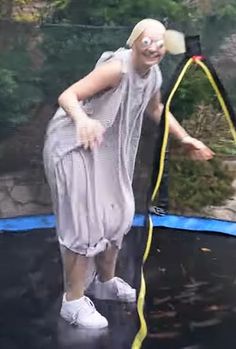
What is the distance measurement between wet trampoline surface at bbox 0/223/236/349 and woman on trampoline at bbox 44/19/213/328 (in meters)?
0.04

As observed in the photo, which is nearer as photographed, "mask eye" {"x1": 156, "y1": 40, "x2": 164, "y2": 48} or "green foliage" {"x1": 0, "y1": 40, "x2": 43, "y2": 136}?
"mask eye" {"x1": 156, "y1": 40, "x2": 164, "y2": 48}

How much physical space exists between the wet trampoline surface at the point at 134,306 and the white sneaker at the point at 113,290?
1 centimetres

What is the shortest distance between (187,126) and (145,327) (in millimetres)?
621

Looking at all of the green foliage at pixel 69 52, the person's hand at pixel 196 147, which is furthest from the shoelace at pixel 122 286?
the green foliage at pixel 69 52

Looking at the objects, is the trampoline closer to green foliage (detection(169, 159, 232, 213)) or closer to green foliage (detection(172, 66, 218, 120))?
green foliage (detection(169, 159, 232, 213))

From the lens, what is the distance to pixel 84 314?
150 centimetres

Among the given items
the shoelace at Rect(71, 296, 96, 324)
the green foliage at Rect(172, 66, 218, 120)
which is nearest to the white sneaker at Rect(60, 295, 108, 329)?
the shoelace at Rect(71, 296, 96, 324)

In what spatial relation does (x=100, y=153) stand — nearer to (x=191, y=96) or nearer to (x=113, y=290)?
(x=113, y=290)

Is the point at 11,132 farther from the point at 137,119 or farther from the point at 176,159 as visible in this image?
the point at 137,119

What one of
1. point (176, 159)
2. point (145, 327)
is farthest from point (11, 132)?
point (145, 327)

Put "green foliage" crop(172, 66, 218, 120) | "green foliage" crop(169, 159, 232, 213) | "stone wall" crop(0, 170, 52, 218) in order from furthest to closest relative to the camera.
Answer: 1. "green foliage" crop(169, 159, 232, 213)
2. "stone wall" crop(0, 170, 52, 218)
3. "green foliage" crop(172, 66, 218, 120)

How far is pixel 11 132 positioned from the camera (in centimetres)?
204

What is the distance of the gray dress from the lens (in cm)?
142

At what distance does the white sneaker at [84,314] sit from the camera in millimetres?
1495
